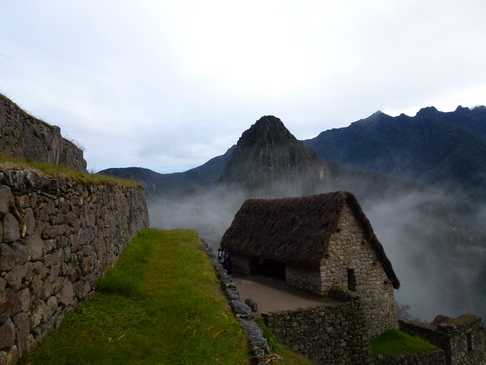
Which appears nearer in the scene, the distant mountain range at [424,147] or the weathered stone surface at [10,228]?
the weathered stone surface at [10,228]

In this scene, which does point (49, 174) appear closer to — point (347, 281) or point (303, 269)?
point (303, 269)

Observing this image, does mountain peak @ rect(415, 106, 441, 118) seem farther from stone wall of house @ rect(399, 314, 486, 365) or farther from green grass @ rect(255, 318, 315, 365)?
green grass @ rect(255, 318, 315, 365)

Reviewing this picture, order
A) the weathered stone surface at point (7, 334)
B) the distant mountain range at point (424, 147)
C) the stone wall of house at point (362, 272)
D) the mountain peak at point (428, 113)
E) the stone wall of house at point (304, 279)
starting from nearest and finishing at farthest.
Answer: the weathered stone surface at point (7, 334) < the stone wall of house at point (304, 279) < the stone wall of house at point (362, 272) < the distant mountain range at point (424, 147) < the mountain peak at point (428, 113)

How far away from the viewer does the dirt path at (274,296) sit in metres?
13.5

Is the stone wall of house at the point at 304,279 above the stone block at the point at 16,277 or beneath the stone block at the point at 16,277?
beneath

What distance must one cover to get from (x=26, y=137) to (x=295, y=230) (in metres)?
12.7

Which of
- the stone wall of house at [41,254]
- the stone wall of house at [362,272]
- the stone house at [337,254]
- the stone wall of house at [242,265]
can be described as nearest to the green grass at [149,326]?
the stone wall of house at [41,254]

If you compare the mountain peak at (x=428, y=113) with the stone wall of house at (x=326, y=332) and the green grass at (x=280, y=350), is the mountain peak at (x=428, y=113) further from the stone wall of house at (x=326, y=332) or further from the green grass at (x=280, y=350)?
the green grass at (x=280, y=350)

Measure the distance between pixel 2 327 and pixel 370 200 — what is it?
131 meters

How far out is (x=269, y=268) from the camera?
19938 millimetres

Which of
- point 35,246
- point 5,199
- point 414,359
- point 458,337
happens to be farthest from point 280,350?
point 458,337

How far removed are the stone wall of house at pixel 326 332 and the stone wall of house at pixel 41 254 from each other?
6.94 metres

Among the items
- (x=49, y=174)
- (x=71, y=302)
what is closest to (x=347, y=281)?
(x=71, y=302)

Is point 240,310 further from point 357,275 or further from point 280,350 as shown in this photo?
point 357,275
